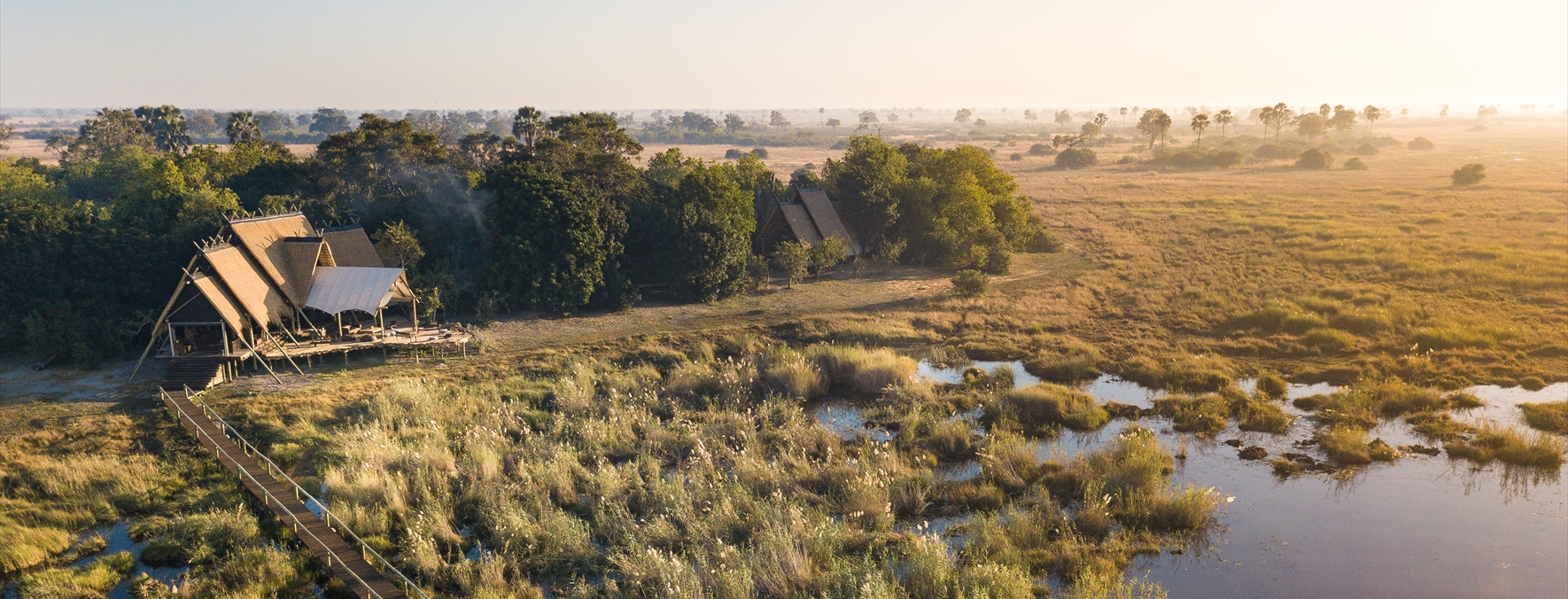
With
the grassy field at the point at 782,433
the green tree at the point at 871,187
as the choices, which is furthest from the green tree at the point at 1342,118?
the green tree at the point at 871,187

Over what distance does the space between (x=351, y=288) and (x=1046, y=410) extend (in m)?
19.1

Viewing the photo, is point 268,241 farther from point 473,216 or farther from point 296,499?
point 296,499

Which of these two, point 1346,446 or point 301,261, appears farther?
point 301,261

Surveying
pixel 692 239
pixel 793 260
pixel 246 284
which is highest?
pixel 692 239

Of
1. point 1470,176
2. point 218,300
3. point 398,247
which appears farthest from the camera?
point 1470,176

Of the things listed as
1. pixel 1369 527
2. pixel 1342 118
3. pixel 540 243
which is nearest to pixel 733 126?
pixel 1342 118

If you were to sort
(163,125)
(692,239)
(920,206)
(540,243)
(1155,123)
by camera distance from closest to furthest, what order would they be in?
(540,243) → (692,239) → (920,206) → (163,125) → (1155,123)

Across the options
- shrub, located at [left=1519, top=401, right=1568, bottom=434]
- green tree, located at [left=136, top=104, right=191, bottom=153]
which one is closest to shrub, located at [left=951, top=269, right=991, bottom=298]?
shrub, located at [left=1519, top=401, right=1568, bottom=434]

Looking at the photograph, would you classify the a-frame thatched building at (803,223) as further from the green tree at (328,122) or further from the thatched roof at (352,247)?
the green tree at (328,122)

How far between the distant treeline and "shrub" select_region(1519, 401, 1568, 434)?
63.7 feet

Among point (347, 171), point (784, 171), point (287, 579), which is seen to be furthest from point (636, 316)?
point (784, 171)

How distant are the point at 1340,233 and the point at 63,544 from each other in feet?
164

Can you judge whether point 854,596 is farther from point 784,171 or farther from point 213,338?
point 784,171

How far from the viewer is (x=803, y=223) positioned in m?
35.9
